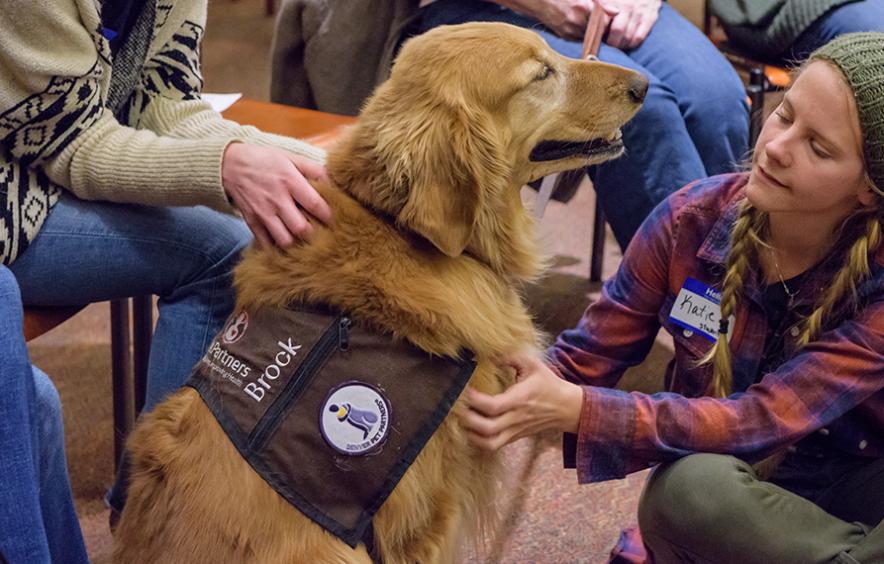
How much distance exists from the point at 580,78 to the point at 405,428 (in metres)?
0.62

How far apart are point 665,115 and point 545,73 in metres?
0.74

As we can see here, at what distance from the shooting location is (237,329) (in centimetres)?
127

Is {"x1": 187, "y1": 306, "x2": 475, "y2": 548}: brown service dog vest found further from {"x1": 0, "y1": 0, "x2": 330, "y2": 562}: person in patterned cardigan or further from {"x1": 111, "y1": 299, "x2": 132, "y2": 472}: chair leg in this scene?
{"x1": 111, "y1": 299, "x2": 132, "y2": 472}: chair leg

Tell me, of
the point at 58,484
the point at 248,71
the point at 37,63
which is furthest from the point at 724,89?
the point at 248,71

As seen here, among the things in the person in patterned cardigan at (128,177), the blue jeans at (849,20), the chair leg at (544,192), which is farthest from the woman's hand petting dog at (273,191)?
the blue jeans at (849,20)

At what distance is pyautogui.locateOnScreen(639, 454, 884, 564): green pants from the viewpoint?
129cm

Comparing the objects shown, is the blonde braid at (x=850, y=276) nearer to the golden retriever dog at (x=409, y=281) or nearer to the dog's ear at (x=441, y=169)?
the golden retriever dog at (x=409, y=281)

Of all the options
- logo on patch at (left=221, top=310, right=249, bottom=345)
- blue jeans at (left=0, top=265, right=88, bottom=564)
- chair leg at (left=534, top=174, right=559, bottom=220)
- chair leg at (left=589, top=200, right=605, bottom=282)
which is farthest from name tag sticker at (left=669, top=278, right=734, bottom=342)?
chair leg at (left=589, top=200, right=605, bottom=282)

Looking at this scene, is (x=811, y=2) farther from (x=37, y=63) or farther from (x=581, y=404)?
(x=37, y=63)

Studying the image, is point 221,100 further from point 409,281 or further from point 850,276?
point 850,276

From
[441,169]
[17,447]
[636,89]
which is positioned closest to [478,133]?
[441,169]

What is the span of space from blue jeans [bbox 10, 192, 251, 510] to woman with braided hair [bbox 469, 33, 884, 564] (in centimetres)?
55

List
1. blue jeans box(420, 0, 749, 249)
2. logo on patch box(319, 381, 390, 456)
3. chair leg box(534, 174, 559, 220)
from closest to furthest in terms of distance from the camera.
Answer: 1. logo on patch box(319, 381, 390, 456)
2. blue jeans box(420, 0, 749, 249)
3. chair leg box(534, 174, 559, 220)

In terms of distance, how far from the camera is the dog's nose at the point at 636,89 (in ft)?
4.89
